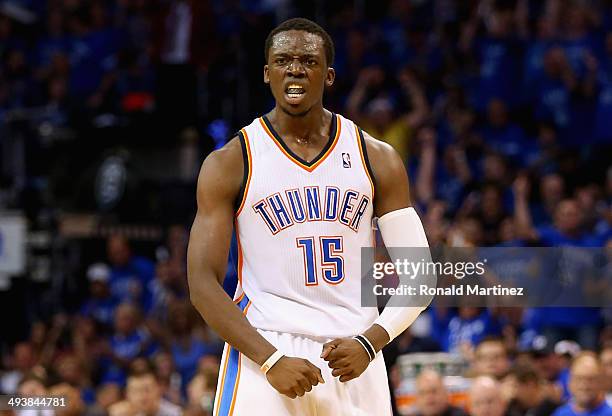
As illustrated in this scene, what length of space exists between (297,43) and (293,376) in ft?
3.86

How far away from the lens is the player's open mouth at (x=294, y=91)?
414cm

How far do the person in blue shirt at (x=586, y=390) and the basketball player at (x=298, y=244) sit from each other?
10.8 feet

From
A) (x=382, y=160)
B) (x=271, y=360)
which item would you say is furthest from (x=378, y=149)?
(x=271, y=360)

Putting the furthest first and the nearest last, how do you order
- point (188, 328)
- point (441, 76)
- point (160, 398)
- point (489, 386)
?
point (441, 76), point (188, 328), point (160, 398), point (489, 386)

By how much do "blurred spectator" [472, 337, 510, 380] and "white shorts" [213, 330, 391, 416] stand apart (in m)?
3.87

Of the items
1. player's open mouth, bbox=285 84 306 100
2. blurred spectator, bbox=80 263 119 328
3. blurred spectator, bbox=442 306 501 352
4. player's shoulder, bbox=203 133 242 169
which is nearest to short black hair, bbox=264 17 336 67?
player's open mouth, bbox=285 84 306 100

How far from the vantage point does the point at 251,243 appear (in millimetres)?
4145

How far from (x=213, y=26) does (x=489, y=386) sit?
628 centimetres

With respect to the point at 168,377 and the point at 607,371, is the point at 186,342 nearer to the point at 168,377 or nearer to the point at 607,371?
the point at 168,377

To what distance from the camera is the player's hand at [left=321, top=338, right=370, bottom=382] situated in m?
3.90

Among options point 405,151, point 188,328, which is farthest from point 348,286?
point 405,151

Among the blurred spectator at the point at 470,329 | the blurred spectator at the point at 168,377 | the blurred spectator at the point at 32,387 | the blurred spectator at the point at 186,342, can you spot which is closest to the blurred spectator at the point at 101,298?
the blurred spectator at the point at 186,342

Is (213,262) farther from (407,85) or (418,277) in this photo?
(407,85)

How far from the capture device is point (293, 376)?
12.6ft
